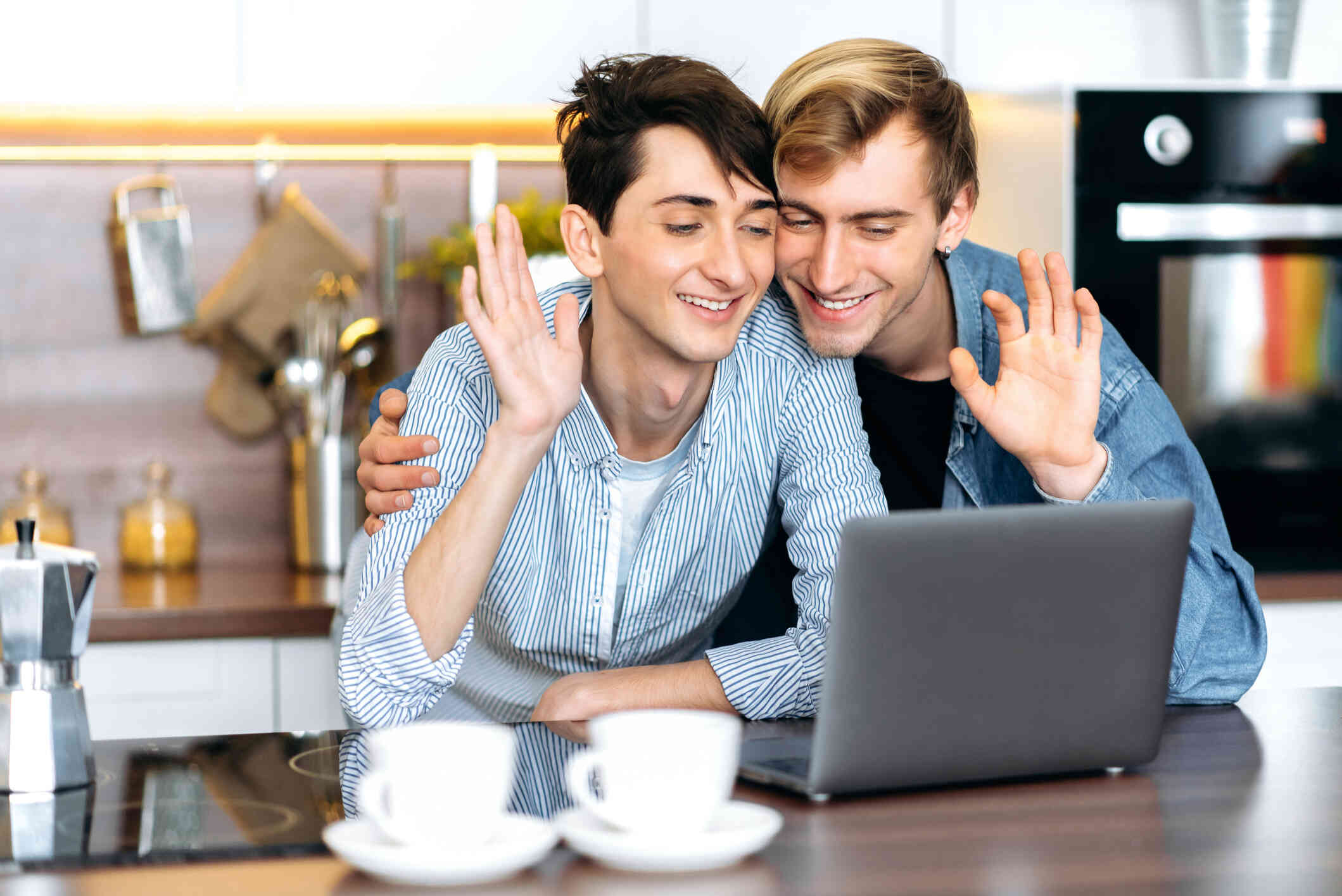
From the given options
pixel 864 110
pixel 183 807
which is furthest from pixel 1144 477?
pixel 183 807

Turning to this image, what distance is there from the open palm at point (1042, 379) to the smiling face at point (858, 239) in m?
0.18

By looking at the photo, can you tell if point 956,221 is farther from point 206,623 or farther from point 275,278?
point 275,278

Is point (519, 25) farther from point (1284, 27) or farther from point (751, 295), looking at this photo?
point (1284, 27)

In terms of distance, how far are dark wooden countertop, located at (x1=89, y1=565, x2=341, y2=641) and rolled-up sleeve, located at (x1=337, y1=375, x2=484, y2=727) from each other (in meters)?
0.73

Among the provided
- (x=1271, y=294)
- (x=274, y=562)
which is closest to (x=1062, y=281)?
(x=1271, y=294)

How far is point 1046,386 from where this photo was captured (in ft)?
4.12

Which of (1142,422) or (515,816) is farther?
(1142,422)

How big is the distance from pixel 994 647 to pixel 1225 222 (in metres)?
1.44

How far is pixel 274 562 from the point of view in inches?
98.3

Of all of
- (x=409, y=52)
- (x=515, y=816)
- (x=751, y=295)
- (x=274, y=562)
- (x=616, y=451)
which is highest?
(x=409, y=52)

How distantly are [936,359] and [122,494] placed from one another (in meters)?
1.55

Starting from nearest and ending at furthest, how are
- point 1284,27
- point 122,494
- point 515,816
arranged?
point 515,816 < point 1284,27 < point 122,494

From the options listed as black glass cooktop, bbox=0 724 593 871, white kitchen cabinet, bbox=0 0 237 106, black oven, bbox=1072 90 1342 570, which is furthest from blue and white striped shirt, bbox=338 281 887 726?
white kitchen cabinet, bbox=0 0 237 106

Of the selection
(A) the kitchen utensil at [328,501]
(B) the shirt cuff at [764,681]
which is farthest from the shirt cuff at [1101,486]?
(A) the kitchen utensil at [328,501]
